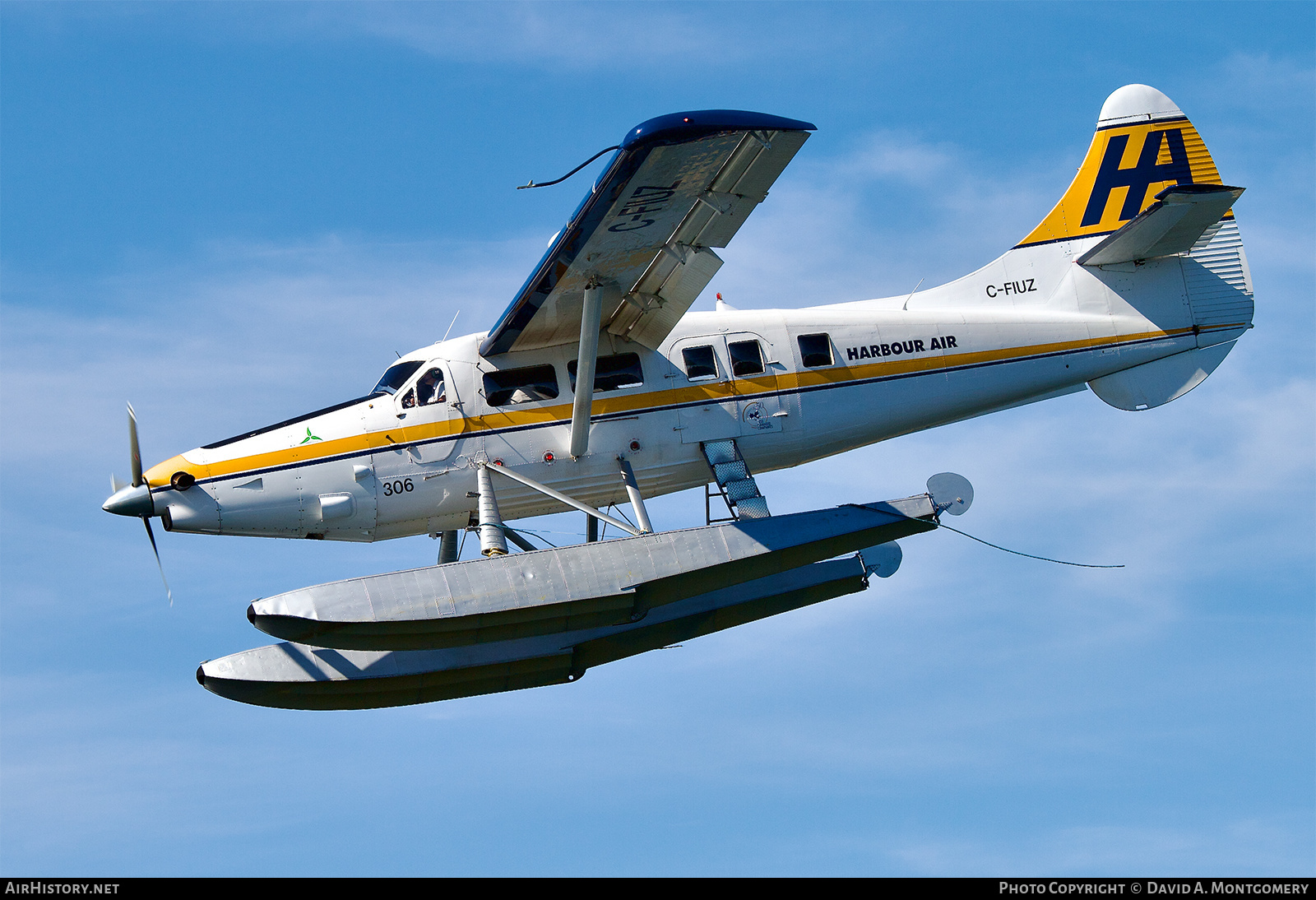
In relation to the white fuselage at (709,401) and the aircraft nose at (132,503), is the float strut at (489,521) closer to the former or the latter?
the white fuselage at (709,401)

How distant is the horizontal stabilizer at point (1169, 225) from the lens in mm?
19484

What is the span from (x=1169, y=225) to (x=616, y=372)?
319 inches

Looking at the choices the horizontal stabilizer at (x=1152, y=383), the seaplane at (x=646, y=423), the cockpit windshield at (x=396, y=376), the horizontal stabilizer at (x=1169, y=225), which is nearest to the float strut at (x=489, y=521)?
the seaplane at (x=646, y=423)

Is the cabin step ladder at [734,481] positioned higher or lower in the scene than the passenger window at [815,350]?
lower

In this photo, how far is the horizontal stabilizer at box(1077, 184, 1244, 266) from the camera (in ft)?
63.9

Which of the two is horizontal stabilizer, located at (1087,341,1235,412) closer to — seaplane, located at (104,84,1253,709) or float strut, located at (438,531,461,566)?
seaplane, located at (104,84,1253,709)

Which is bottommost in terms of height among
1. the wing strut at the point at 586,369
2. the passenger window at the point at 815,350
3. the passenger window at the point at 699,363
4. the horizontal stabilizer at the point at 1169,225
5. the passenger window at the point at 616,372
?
the wing strut at the point at 586,369

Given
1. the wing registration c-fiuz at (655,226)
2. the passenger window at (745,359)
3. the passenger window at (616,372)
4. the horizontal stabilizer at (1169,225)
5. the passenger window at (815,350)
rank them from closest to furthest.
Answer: the wing registration c-fiuz at (655,226) → the passenger window at (616,372) → the passenger window at (745,359) → the passenger window at (815,350) → the horizontal stabilizer at (1169,225)

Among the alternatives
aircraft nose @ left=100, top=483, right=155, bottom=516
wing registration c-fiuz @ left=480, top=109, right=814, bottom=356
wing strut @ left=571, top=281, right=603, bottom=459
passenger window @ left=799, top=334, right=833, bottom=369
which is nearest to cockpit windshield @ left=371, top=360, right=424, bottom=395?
wing registration c-fiuz @ left=480, top=109, right=814, bottom=356

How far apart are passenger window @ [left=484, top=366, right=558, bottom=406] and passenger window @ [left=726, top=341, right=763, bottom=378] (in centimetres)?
241

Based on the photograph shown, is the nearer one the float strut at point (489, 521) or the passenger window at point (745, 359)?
the float strut at point (489, 521)

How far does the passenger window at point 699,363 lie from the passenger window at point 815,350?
1.22 metres

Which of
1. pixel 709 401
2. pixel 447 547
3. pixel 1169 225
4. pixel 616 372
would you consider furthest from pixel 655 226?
pixel 1169 225

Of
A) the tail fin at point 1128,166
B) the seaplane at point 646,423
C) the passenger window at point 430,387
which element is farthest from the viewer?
the tail fin at point 1128,166
